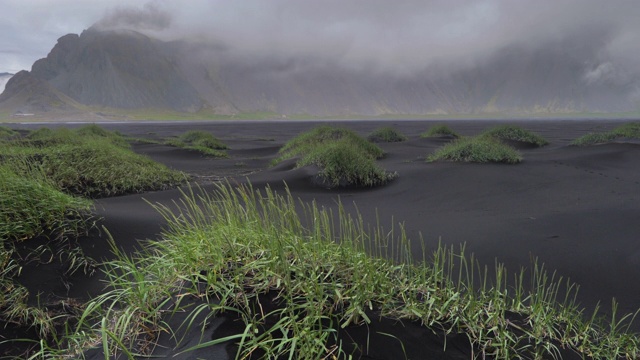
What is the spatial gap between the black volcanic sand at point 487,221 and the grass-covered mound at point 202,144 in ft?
22.7

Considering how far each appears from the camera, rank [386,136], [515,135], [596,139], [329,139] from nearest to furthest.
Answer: [329,139] < [596,139] < [515,135] < [386,136]

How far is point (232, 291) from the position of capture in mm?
2486

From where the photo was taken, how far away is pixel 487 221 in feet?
25.6

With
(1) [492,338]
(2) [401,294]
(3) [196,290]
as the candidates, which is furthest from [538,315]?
(3) [196,290]

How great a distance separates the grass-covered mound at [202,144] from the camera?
21820mm

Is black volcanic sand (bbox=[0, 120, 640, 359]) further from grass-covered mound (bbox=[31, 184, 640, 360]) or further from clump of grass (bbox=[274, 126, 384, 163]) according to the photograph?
clump of grass (bbox=[274, 126, 384, 163])

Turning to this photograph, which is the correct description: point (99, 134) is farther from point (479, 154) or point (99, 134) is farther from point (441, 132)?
point (441, 132)

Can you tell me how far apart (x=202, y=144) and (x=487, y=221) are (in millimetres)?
22357

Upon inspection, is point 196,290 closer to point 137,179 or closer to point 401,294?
point 401,294

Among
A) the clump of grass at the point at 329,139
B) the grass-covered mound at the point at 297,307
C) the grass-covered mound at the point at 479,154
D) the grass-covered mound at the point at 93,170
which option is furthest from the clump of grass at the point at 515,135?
the grass-covered mound at the point at 297,307

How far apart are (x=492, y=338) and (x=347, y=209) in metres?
6.25

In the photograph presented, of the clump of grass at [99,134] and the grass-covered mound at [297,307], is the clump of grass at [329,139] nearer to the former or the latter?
the clump of grass at [99,134]

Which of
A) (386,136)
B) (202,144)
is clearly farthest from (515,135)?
(202,144)

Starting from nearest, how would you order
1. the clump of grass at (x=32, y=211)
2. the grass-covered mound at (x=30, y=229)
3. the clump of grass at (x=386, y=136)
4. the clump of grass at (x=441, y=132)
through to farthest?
the grass-covered mound at (x=30, y=229)
the clump of grass at (x=32, y=211)
the clump of grass at (x=386, y=136)
the clump of grass at (x=441, y=132)
